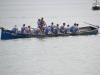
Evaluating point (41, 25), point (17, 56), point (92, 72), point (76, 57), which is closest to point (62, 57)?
point (76, 57)

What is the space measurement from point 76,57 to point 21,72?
22.4 feet

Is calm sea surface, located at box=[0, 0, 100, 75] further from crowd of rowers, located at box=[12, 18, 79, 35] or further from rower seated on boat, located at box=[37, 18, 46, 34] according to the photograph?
rower seated on boat, located at box=[37, 18, 46, 34]

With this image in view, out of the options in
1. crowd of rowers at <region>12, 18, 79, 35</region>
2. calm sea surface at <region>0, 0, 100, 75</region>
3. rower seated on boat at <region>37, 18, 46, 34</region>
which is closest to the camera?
calm sea surface at <region>0, 0, 100, 75</region>

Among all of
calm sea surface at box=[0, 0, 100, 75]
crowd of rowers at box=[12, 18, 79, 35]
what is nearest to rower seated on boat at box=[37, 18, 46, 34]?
crowd of rowers at box=[12, 18, 79, 35]

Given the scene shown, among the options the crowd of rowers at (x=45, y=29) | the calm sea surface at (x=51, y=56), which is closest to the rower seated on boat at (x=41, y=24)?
the crowd of rowers at (x=45, y=29)

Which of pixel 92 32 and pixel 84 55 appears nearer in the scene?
pixel 84 55

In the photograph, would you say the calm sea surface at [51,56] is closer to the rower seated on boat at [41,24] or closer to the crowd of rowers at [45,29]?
the crowd of rowers at [45,29]

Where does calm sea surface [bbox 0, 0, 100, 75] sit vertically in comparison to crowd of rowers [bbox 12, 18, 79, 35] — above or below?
below

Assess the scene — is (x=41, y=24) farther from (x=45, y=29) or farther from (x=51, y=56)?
(x=51, y=56)

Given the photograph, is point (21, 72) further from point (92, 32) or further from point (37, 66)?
point (92, 32)

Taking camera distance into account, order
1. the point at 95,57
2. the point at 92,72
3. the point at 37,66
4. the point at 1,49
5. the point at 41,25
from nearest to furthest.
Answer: the point at 92,72
the point at 37,66
the point at 95,57
the point at 1,49
the point at 41,25

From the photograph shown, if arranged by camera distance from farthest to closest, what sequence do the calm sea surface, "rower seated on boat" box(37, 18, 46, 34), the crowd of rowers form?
1. "rower seated on boat" box(37, 18, 46, 34)
2. the crowd of rowers
3. the calm sea surface

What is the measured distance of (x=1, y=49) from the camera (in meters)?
41.4

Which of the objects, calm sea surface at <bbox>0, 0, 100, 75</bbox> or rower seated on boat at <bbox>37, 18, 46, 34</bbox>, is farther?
rower seated on boat at <bbox>37, 18, 46, 34</bbox>
